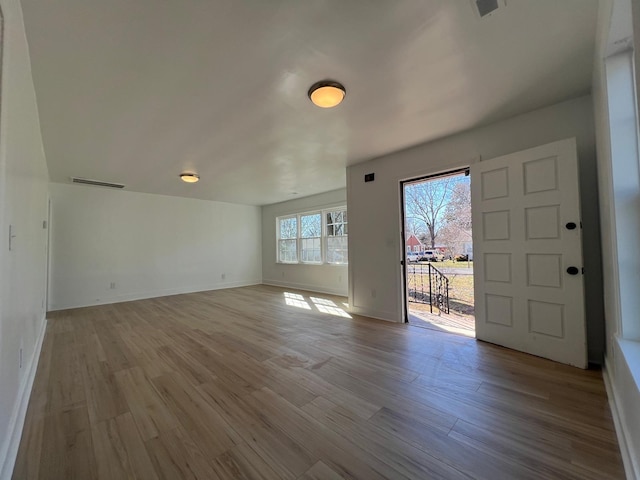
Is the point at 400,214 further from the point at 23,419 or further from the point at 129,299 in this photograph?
the point at 129,299

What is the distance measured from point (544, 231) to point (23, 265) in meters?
4.28

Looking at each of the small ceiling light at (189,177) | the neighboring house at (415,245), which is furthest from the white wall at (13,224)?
the neighboring house at (415,245)

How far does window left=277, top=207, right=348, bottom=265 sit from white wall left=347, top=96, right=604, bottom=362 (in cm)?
185

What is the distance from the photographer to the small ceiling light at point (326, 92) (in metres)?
2.04

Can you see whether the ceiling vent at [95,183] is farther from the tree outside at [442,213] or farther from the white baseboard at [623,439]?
the white baseboard at [623,439]

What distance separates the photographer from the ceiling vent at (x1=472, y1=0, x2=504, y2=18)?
1.39 meters

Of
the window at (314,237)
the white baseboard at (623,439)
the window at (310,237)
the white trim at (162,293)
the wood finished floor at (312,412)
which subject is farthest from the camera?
the window at (310,237)

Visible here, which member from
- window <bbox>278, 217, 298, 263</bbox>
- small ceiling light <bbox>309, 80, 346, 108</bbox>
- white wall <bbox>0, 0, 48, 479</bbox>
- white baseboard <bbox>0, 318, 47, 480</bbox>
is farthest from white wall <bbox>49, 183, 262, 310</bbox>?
small ceiling light <bbox>309, 80, 346, 108</bbox>

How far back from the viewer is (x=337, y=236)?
6094mm

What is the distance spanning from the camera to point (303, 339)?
9.86 feet

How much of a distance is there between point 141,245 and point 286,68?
562cm

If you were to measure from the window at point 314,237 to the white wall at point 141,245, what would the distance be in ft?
3.75

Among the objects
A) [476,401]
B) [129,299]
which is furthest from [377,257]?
[129,299]

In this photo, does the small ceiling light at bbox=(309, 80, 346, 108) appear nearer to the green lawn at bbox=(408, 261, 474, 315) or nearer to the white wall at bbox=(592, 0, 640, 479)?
the white wall at bbox=(592, 0, 640, 479)
